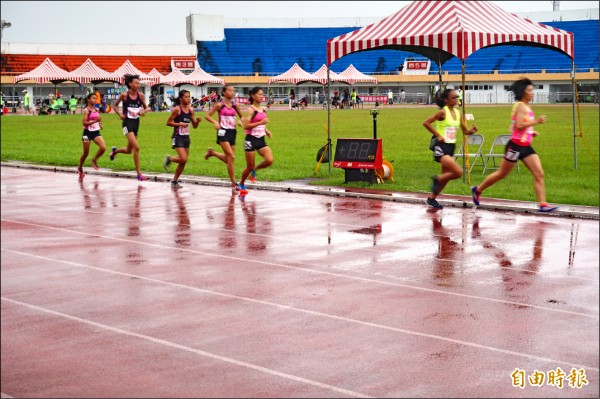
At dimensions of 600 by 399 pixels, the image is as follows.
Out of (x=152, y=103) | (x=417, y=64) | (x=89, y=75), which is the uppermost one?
(x=417, y=64)

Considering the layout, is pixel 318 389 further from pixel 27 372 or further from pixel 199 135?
pixel 199 135

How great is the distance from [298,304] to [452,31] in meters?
9.69

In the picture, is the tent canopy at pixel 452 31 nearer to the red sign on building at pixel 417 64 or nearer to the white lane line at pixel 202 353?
the white lane line at pixel 202 353

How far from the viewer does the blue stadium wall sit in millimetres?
86188

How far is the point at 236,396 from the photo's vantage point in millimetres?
5570

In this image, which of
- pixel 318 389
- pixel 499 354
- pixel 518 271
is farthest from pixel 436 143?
pixel 318 389

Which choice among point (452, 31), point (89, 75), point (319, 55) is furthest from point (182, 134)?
point (319, 55)

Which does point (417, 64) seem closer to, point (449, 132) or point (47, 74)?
point (47, 74)

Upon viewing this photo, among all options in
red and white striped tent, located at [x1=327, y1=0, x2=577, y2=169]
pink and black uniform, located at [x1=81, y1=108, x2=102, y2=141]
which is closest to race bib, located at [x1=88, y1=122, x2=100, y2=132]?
pink and black uniform, located at [x1=81, y1=108, x2=102, y2=141]

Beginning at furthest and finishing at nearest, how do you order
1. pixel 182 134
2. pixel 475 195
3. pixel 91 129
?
pixel 91 129 → pixel 182 134 → pixel 475 195

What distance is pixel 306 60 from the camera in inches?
3691

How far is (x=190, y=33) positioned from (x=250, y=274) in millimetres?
84024

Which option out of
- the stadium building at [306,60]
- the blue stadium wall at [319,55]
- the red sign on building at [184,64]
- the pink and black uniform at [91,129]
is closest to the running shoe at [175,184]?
the pink and black uniform at [91,129]

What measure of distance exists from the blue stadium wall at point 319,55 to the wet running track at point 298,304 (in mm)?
75238
